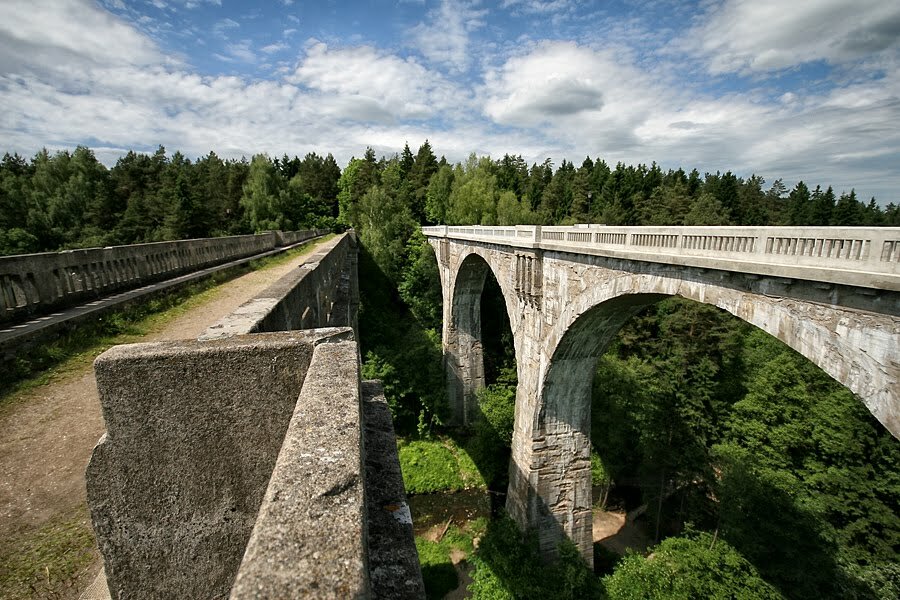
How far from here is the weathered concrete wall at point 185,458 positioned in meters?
2.08

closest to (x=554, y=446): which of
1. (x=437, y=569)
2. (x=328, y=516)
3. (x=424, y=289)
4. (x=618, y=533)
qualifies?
(x=437, y=569)

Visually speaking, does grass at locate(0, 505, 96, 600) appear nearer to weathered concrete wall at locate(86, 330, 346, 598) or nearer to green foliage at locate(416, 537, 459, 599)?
weathered concrete wall at locate(86, 330, 346, 598)

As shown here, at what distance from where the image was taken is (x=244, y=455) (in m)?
2.18

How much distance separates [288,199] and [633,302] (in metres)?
40.9

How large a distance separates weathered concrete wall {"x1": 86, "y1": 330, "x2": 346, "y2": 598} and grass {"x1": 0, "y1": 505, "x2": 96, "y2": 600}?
47cm

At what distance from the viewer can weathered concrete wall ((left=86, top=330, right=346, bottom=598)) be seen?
2.08 meters

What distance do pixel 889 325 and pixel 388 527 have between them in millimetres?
5713

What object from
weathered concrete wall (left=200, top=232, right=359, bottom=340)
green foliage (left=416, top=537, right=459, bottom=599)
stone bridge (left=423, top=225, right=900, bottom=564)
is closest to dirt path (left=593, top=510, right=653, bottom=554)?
stone bridge (left=423, top=225, right=900, bottom=564)

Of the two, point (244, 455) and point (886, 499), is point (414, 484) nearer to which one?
point (886, 499)

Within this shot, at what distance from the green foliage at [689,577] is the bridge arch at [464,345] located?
13.4 m

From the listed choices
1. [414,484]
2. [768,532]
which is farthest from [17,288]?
[768,532]

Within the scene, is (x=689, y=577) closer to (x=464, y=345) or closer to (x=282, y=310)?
(x=282, y=310)

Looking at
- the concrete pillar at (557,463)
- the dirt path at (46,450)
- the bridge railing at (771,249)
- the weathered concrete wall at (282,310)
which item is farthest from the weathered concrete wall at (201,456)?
the concrete pillar at (557,463)

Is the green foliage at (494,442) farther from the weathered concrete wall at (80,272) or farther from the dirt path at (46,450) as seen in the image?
the dirt path at (46,450)
